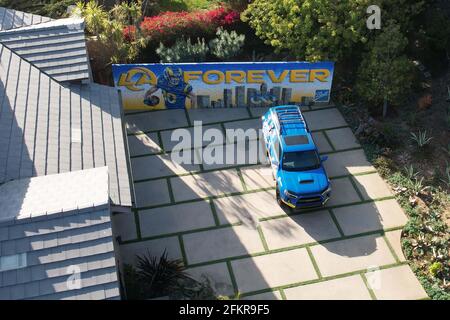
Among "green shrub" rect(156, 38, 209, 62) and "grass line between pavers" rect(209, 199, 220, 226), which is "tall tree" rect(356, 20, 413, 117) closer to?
"green shrub" rect(156, 38, 209, 62)

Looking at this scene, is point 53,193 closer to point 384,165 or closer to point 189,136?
point 189,136

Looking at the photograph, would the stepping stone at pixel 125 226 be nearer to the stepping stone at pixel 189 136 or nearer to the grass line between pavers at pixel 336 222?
the stepping stone at pixel 189 136

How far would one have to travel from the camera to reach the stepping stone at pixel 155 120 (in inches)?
811

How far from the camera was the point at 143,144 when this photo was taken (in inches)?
786

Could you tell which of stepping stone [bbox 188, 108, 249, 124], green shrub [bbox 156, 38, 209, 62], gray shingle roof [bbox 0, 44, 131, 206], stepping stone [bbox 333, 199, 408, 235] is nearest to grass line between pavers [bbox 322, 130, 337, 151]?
stepping stone [bbox 333, 199, 408, 235]

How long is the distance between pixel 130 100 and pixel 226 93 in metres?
3.85

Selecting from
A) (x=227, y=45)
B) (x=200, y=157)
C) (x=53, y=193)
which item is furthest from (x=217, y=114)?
(x=53, y=193)

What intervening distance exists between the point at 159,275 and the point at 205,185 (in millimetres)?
4273

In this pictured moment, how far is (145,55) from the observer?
2233 centimetres

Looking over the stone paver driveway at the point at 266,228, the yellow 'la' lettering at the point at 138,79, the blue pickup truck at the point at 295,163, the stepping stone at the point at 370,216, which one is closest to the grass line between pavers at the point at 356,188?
the stone paver driveway at the point at 266,228

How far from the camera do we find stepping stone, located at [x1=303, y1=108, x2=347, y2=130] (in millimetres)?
20625

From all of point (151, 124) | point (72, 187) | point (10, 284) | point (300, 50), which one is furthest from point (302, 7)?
point (10, 284)

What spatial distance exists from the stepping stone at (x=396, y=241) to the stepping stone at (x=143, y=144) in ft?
28.5

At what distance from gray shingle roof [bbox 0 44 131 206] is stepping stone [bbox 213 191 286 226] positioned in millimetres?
4128
